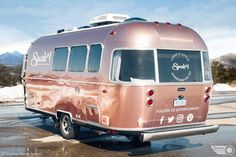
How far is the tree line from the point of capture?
54344 mm

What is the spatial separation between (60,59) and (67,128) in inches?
76.3

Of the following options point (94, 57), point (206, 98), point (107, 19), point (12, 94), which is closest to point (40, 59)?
point (107, 19)

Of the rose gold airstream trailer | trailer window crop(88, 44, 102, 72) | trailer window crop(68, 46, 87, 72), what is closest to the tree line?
trailer window crop(68, 46, 87, 72)

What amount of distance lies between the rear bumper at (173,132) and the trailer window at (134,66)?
1145 millimetres

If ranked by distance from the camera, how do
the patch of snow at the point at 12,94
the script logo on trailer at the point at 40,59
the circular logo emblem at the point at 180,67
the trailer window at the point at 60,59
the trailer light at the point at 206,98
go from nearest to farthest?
the circular logo emblem at the point at 180,67, the trailer light at the point at 206,98, the trailer window at the point at 60,59, the script logo on trailer at the point at 40,59, the patch of snow at the point at 12,94

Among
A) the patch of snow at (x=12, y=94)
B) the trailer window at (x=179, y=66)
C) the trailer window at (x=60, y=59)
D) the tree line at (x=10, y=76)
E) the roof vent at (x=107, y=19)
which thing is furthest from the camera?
the tree line at (x=10, y=76)

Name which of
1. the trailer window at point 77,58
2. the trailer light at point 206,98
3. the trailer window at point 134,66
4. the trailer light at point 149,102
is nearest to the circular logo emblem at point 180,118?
the trailer light at point 206,98

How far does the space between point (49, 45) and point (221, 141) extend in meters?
5.73

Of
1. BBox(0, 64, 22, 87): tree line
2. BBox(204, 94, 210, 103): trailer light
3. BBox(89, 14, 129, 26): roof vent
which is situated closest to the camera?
BBox(204, 94, 210, 103): trailer light

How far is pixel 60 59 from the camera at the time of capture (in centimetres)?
1142

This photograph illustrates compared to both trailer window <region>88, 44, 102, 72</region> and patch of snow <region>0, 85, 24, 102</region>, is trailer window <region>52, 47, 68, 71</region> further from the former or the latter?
patch of snow <region>0, 85, 24, 102</region>

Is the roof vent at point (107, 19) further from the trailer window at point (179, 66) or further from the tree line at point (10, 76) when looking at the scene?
the tree line at point (10, 76)

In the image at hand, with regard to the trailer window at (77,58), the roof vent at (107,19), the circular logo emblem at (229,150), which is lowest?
the circular logo emblem at (229,150)

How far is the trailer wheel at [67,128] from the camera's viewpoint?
10969 mm
